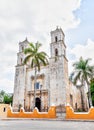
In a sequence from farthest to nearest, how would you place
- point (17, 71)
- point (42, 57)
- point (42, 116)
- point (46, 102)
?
1. point (17, 71)
2. point (46, 102)
3. point (42, 57)
4. point (42, 116)

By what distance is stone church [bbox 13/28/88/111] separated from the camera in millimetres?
33344

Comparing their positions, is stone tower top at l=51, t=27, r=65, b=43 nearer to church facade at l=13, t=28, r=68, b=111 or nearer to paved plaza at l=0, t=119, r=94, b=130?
church facade at l=13, t=28, r=68, b=111

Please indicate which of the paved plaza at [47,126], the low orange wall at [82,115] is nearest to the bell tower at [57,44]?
the low orange wall at [82,115]

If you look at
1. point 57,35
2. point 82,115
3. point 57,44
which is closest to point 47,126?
point 82,115

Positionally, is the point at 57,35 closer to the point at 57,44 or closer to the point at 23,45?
the point at 57,44

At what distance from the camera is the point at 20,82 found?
3878 cm

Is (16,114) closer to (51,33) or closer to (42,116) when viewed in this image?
(42,116)

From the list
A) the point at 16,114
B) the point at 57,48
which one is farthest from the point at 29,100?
the point at 57,48

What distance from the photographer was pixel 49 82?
3541 centimetres

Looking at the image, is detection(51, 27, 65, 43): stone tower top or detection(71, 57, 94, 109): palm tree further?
detection(51, 27, 65, 43): stone tower top

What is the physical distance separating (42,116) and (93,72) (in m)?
13.3

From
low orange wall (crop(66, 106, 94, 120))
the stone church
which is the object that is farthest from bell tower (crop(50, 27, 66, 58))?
low orange wall (crop(66, 106, 94, 120))

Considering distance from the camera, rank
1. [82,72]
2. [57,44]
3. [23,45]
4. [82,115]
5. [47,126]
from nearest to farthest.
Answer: [47,126]
[82,115]
[82,72]
[57,44]
[23,45]

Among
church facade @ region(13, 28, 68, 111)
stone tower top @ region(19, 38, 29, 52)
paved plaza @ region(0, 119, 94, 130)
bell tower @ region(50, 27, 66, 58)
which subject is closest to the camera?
paved plaza @ region(0, 119, 94, 130)
